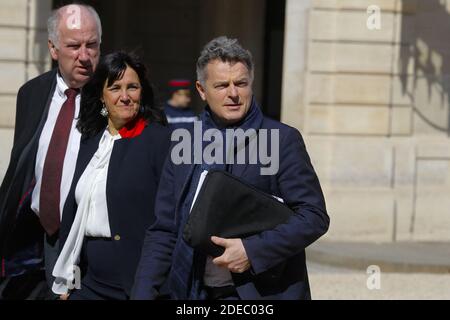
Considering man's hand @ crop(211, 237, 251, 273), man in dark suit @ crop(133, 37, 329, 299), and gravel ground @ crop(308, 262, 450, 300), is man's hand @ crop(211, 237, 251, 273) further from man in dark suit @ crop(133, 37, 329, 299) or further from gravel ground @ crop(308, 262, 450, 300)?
gravel ground @ crop(308, 262, 450, 300)

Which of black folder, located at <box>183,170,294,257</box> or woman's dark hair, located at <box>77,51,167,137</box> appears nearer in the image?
black folder, located at <box>183,170,294,257</box>

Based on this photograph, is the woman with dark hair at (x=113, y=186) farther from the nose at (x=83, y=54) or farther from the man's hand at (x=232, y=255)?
the man's hand at (x=232, y=255)

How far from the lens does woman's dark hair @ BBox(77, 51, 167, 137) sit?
15.1 feet

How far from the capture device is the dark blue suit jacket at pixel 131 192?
14.5 ft

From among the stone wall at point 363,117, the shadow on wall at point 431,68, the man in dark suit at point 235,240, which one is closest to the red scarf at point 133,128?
the man in dark suit at point 235,240

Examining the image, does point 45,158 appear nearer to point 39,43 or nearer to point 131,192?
point 131,192

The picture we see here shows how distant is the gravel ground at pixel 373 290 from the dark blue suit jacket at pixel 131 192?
15.5 feet

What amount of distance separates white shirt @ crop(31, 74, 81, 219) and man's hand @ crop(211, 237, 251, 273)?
3.96ft

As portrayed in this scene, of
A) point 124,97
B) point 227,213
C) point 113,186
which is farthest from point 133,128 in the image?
point 227,213

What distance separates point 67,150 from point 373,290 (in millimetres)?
5169

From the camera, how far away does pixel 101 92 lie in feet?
15.4

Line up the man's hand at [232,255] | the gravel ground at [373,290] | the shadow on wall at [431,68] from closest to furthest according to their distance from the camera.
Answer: the man's hand at [232,255], the gravel ground at [373,290], the shadow on wall at [431,68]

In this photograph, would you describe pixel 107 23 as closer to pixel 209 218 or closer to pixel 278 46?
pixel 278 46

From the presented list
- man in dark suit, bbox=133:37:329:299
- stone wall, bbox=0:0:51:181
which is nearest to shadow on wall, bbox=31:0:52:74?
stone wall, bbox=0:0:51:181
